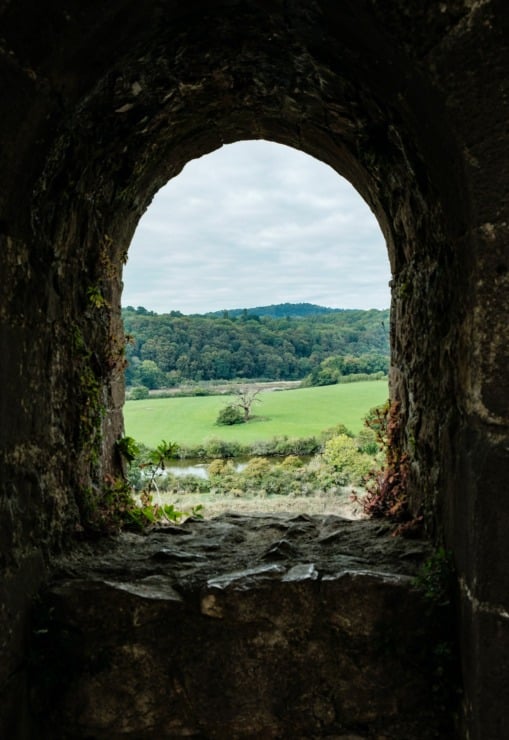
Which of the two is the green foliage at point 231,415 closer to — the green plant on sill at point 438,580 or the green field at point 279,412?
the green field at point 279,412

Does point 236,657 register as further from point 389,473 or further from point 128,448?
point 128,448

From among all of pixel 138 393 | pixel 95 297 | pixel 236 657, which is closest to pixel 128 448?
pixel 95 297

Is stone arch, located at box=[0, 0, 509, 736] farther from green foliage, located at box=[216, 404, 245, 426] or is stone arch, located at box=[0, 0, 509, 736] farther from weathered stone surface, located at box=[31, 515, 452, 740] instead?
green foliage, located at box=[216, 404, 245, 426]

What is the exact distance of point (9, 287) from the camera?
206 centimetres

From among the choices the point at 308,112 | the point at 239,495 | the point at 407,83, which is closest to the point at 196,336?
the point at 239,495

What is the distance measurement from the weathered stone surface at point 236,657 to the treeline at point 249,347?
8.91 ft

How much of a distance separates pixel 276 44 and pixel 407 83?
26.7 inches

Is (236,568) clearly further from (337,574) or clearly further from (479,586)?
(479,586)

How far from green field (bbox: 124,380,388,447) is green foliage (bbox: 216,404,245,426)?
0.06m

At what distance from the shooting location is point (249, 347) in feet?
19.5

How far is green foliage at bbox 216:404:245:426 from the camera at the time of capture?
633 cm

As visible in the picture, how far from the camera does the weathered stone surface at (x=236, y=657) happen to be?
2.18 m

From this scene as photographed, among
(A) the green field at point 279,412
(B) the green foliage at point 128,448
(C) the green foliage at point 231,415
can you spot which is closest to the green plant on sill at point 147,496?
(B) the green foliage at point 128,448

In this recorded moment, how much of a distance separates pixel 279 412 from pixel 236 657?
4.15 m
